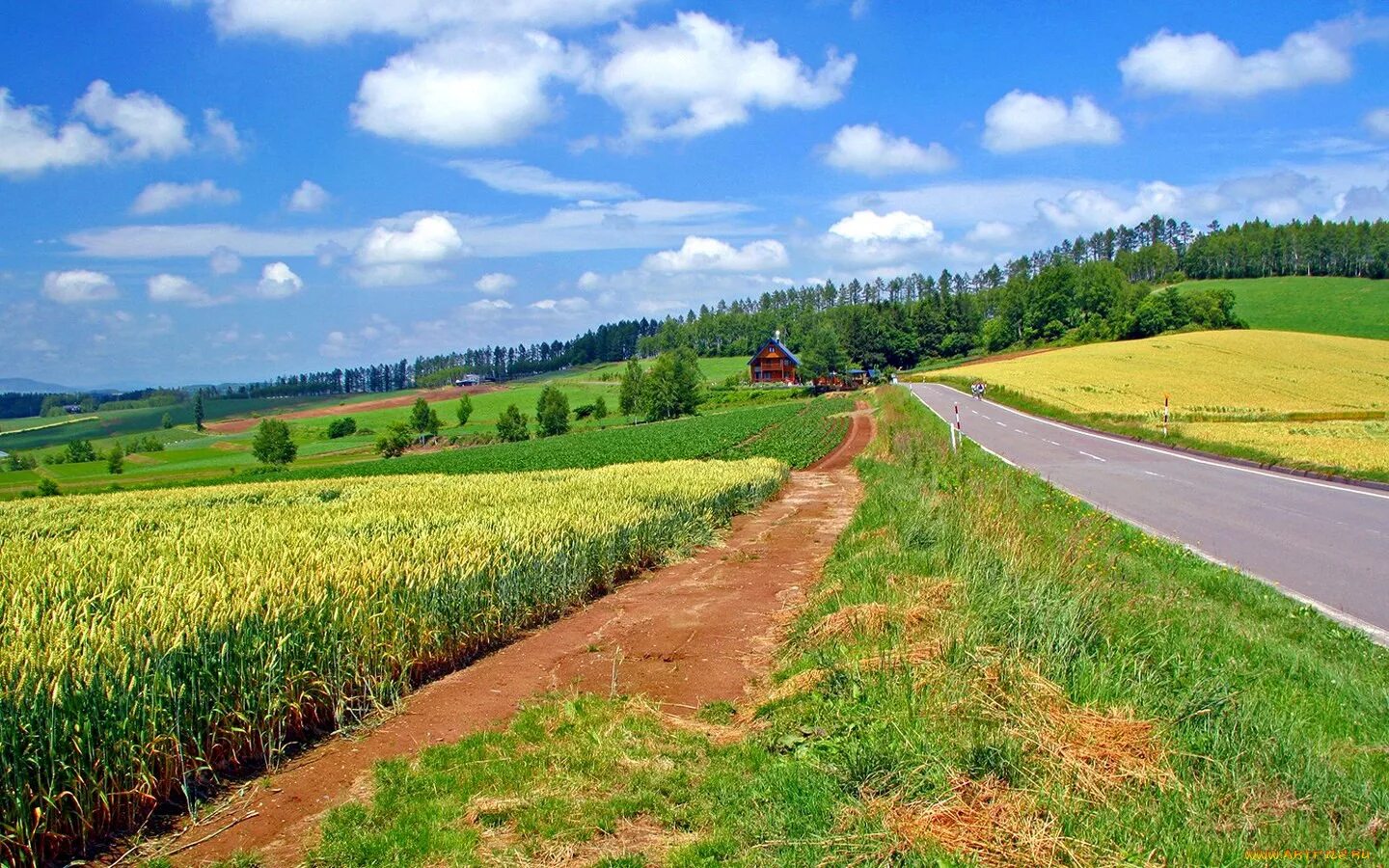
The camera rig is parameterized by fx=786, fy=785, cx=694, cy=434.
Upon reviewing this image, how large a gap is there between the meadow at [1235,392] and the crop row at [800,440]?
12.4m

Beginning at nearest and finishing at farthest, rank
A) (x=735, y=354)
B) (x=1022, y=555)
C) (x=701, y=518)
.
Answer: (x=1022, y=555) < (x=701, y=518) < (x=735, y=354)

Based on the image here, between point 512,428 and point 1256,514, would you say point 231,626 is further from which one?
point 512,428

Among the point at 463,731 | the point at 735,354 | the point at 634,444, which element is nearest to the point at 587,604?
the point at 463,731

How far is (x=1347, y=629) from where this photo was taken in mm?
7664

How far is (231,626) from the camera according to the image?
6.08m

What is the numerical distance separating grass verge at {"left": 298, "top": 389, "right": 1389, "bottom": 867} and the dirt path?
0.42 metres

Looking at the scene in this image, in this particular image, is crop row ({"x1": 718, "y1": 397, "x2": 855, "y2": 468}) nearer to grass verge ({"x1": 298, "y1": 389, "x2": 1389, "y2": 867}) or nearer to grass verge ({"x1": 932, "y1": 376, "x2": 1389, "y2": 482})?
grass verge ({"x1": 932, "y1": 376, "x2": 1389, "y2": 482})

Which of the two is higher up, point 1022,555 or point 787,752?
point 1022,555

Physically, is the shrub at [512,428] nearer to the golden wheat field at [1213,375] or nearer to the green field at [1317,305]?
the golden wheat field at [1213,375]

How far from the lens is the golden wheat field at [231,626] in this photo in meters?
4.79

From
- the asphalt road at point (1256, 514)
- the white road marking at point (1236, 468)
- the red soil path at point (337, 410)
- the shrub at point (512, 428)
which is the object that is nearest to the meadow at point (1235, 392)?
the white road marking at point (1236, 468)

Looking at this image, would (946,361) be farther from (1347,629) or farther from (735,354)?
(1347,629)

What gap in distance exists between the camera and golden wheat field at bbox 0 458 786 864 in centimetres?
479

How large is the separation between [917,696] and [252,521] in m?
11.4
